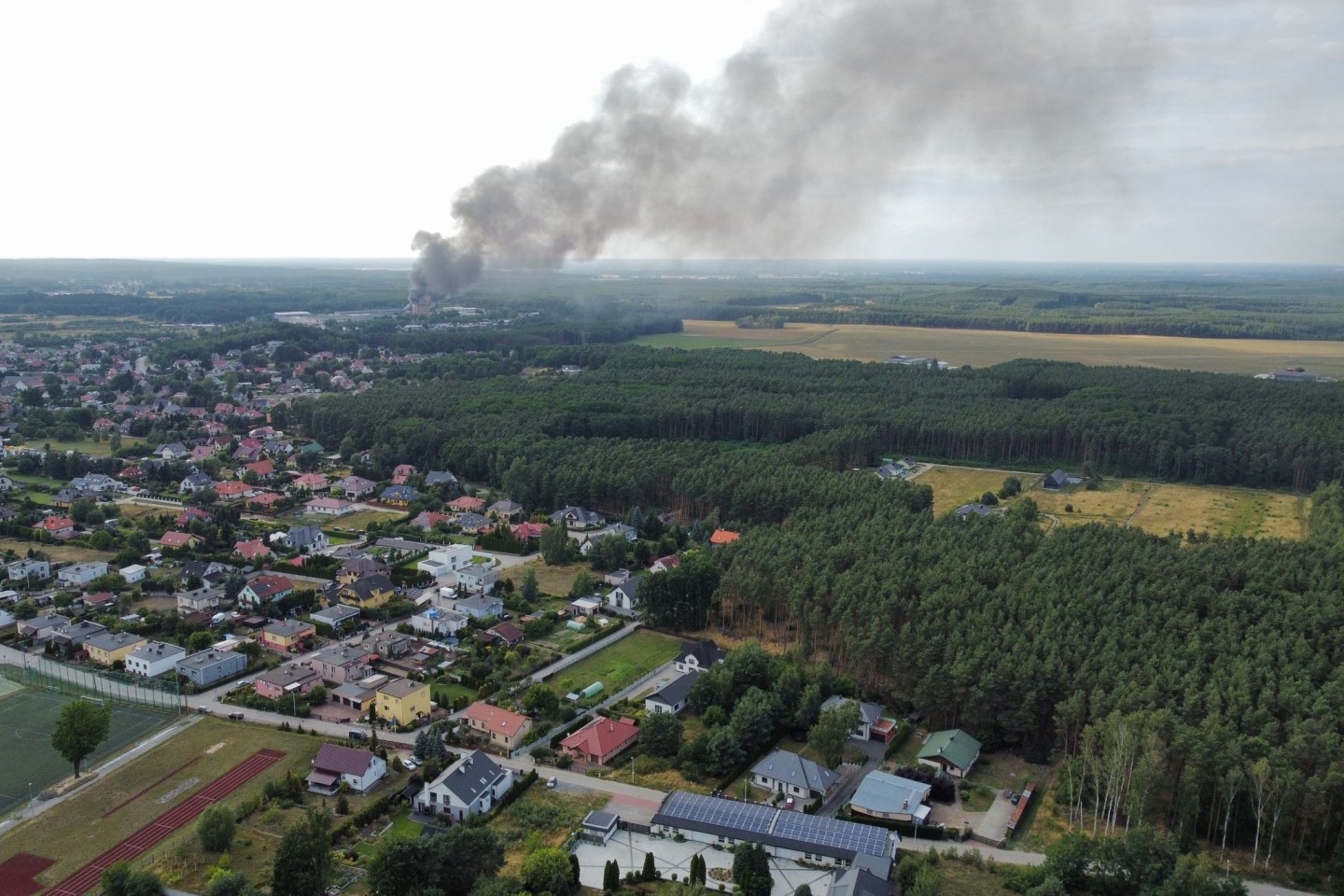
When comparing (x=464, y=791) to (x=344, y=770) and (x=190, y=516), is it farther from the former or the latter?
(x=190, y=516)

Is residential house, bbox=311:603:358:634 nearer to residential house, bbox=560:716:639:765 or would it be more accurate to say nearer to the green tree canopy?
the green tree canopy

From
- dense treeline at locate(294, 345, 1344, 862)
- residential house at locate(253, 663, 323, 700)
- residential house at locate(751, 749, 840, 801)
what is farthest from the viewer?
residential house at locate(253, 663, 323, 700)

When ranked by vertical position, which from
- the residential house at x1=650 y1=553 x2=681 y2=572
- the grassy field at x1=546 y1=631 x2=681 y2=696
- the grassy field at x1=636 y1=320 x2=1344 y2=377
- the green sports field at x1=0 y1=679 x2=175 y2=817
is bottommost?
the grassy field at x1=546 y1=631 x2=681 y2=696

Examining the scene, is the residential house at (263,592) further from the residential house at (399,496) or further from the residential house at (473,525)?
the residential house at (399,496)

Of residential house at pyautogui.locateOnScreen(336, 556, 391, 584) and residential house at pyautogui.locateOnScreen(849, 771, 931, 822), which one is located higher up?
residential house at pyautogui.locateOnScreen(336, 556, 391, 584)

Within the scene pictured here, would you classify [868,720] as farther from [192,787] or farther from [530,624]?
[192,787]

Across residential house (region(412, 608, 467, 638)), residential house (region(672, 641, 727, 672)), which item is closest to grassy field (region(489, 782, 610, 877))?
residential house (region(672, 641, 727, 672))

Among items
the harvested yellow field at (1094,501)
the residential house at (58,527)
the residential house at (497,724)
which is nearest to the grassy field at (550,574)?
the residential house at (497,724)

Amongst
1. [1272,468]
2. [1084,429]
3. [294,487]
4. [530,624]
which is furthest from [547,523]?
[1272,468]
